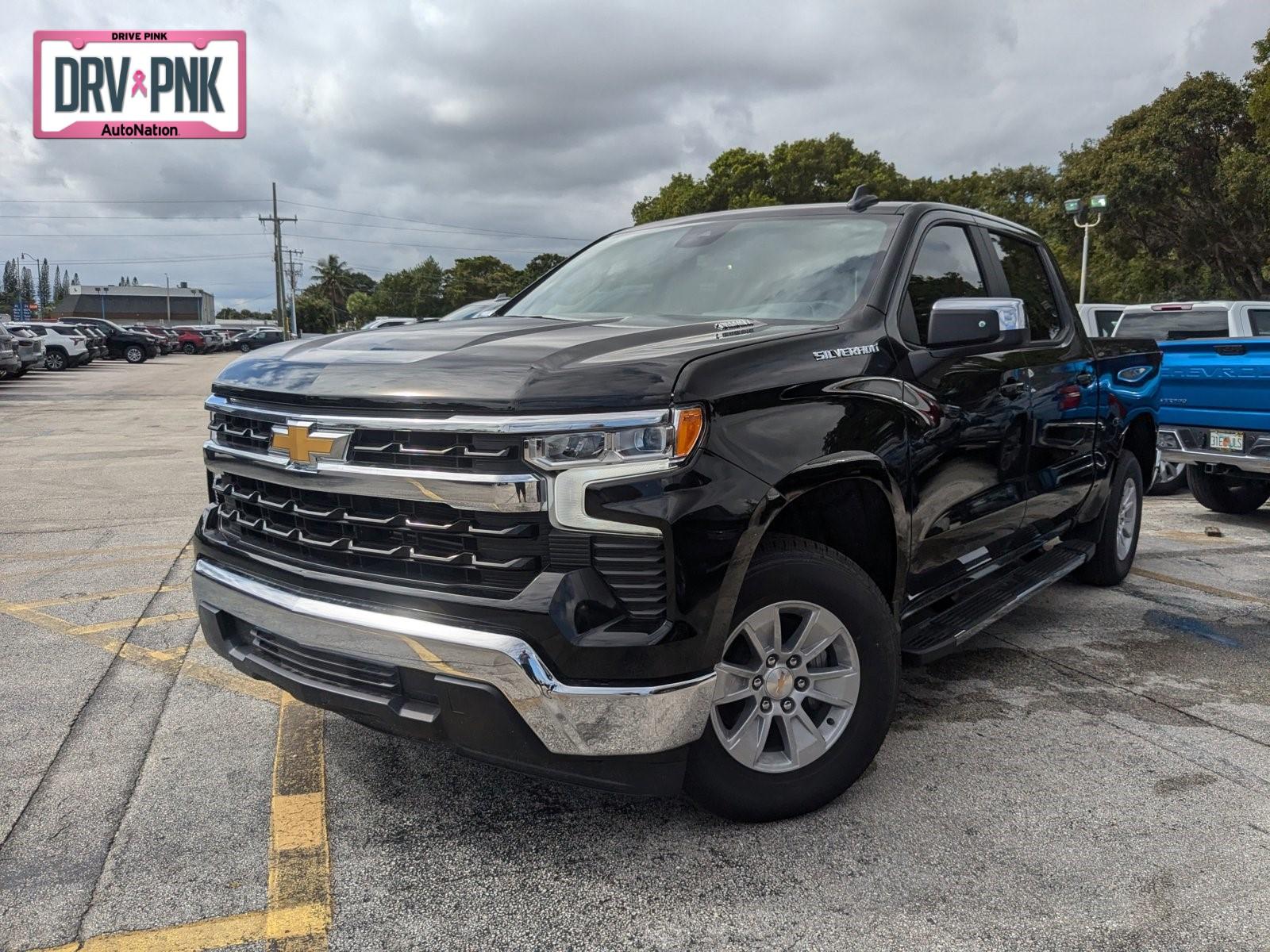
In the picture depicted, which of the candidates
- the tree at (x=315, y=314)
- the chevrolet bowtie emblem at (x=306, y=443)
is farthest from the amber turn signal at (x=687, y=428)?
the tree at (x=315, y=314)

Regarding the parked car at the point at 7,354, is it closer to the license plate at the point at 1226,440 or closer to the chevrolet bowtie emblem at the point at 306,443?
the chevrolet bowtie emblem at the point at 306,443

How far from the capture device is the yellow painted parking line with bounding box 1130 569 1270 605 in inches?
226

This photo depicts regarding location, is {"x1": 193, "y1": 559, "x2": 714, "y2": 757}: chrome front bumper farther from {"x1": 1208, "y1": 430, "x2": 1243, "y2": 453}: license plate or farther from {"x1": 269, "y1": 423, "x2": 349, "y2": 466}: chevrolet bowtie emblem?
{"x1": 1208, "y1": 430, "x2": 1243, "y2": 453}: license plate

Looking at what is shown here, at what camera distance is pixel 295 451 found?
2.86 metres

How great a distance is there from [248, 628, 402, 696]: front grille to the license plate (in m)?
6.89

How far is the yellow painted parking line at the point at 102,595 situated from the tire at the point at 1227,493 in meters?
7.75

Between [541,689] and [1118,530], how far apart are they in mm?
4453

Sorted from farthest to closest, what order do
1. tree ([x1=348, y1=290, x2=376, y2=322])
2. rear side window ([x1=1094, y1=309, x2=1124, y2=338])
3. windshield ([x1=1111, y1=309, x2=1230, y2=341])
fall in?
tree ([x1=348, y1=290, x2=376, y2=322]), rear side window ([x1=1094, y1=309, x2=1124, y2=338]), windshield ([x1=1111, y1=309, x2=1230, y2=341])

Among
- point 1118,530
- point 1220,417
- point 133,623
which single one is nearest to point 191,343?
point 133,623

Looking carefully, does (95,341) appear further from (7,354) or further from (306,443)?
(306,443)

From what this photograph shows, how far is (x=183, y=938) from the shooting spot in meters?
2.45

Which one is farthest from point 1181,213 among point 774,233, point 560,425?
point 560,425

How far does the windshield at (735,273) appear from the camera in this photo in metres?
3.61

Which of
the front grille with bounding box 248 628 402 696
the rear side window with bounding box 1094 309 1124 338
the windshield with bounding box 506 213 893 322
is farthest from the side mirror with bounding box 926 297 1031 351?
the rear side window with bounding box 1094 309 1124 338
